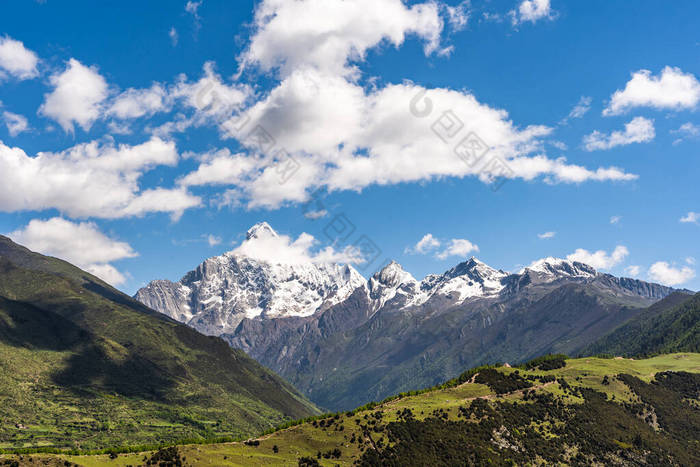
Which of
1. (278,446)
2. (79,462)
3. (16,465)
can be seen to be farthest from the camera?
(278,446)

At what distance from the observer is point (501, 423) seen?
196 metres

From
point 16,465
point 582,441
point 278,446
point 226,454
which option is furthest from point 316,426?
point 582,441

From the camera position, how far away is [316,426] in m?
178

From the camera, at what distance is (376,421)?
182 m

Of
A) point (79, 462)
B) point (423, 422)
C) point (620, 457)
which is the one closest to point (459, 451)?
point (423, 422)

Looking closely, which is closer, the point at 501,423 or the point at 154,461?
the point at 154,461

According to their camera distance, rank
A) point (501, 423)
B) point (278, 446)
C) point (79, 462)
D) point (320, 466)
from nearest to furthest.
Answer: point (79, 462) < point (320, 466) < point (278, 446) < point (501, 423)

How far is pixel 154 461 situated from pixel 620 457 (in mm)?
177143

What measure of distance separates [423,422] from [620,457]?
85.2 m

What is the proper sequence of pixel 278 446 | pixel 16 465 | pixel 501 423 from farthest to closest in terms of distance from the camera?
pixel 501 423, pixel 278 446, pixel 16 465

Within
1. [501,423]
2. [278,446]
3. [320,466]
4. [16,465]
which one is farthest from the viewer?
[501,423]

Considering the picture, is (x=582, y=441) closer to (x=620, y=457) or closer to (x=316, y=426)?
(x=620, y=457)

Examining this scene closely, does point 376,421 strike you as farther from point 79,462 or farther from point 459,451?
point 79,462

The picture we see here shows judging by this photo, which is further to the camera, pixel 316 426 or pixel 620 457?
pixel 620 457
